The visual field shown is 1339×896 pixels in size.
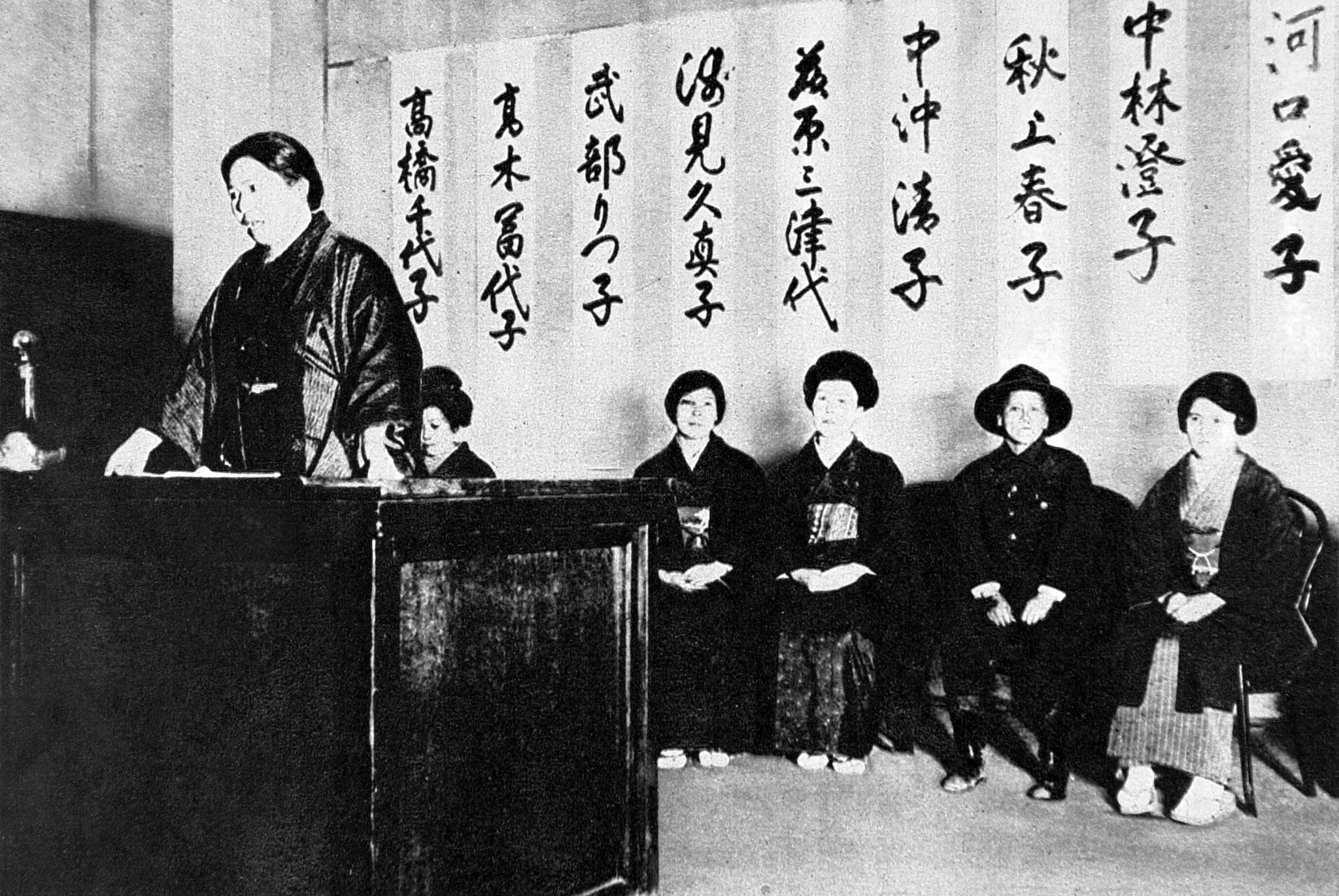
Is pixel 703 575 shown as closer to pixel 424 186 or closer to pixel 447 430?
pixel 447 430

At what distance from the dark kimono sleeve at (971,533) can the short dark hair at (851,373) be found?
0.42 m

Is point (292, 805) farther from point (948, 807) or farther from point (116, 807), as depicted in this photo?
point (948, 807)

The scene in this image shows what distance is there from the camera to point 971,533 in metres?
3.25

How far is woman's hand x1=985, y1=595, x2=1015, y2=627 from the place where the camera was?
303cm

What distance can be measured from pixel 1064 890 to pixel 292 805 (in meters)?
1.62

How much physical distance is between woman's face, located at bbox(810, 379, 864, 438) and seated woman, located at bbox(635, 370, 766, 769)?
0.33 metres

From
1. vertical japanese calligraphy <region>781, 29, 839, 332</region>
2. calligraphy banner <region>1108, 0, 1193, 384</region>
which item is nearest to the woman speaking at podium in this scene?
vertical japanese calligraphy <region>781, 29, 839, 332</region>

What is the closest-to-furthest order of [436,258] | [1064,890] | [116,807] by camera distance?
[116,807], [1064,890], [436,258]

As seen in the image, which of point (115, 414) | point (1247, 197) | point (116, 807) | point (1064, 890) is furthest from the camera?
point (1247, 197)

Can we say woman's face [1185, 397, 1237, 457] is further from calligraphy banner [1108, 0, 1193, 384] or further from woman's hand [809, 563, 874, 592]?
woman's hand [809, 563, 874, 592]

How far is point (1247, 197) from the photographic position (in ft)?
11.1

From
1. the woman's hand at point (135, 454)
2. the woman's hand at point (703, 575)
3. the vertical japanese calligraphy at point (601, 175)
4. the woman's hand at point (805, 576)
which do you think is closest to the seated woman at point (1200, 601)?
the woman's hand at point (805, 576)

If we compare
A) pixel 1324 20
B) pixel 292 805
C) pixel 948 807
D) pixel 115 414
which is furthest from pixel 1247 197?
pixel 115 414

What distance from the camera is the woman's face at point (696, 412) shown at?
11.9ft
